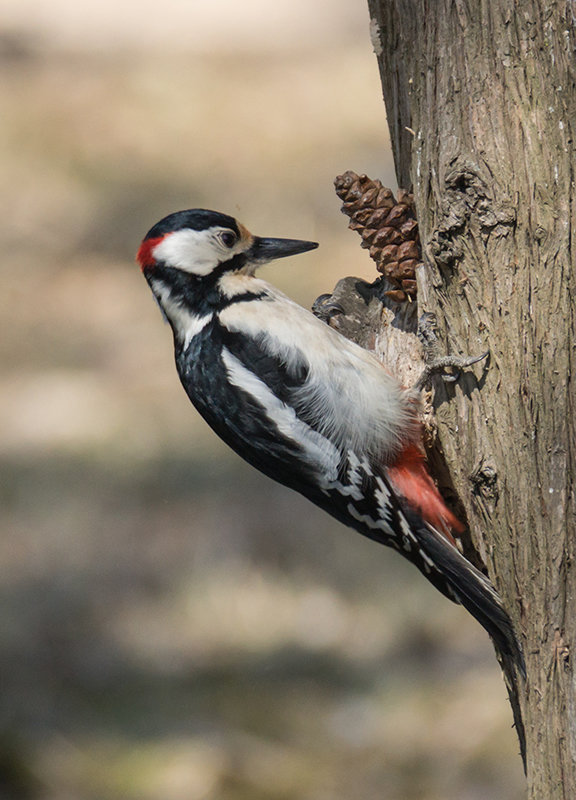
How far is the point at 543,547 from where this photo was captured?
1.80 metres

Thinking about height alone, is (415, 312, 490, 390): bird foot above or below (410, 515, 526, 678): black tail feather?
above

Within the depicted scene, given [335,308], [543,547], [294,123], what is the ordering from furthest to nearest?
[294,123] < [335,308] < [543,547]

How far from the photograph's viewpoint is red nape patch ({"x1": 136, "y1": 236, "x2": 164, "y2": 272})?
2.43 m

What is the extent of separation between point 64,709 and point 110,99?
11.1 ft

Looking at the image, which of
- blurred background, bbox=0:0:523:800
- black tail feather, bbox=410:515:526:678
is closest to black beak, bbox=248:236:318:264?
black tail feather, bbox=410:515:526:678

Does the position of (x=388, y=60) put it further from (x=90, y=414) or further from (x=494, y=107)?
(x=90, y=414)

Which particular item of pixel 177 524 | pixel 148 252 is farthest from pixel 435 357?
pixel 177 524

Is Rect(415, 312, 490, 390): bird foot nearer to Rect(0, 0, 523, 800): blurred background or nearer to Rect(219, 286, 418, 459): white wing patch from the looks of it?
Rect(219, 286, 418, 459): white wing patch

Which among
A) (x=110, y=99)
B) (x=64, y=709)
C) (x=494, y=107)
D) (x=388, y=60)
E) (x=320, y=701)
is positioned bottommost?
(x=64, y=709)

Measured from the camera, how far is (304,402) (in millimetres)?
2289

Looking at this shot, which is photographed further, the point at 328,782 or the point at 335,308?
the point at 328,782

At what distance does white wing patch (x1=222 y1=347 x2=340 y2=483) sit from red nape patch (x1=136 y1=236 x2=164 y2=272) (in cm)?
36

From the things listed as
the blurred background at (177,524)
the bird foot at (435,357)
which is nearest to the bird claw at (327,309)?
the bird foot at (435,357)

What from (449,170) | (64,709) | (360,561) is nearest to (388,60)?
(449,170)
